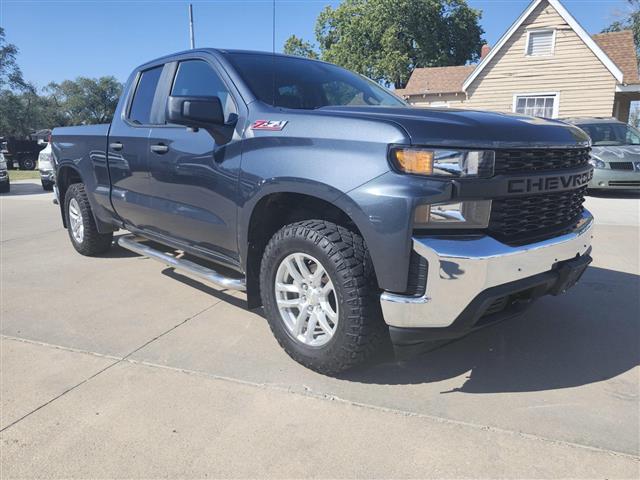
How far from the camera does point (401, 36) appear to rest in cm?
3578

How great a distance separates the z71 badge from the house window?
62.4 feet

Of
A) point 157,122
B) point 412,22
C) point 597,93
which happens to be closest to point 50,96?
point 412,22

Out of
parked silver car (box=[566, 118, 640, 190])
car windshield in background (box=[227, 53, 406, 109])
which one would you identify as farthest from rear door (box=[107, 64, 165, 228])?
parked silver car (box=[566, 118, 640, 190])

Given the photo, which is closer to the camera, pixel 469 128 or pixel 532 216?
pixel 469 128

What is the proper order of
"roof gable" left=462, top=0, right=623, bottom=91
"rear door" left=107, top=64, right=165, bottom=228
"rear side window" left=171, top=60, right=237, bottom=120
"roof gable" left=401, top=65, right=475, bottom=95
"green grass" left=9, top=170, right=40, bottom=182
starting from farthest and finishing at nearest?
"roof gable" left=401, top=65, right=475, bottom=95
"green grass" left=9, top=170, right=40, bottom=182
"roof gable" left=462, top=0, right=623, bottom=91
"rear door" left=107, top=64, right=165, bottom=228
"rear side window" left=171, top=60, right=237, bottom=120

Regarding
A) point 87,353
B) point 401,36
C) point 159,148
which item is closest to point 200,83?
point 159,148

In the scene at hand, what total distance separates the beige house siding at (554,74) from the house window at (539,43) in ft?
0.57

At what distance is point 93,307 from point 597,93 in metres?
19.2

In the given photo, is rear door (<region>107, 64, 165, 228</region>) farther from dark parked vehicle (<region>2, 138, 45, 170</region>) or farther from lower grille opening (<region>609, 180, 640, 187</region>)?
dark parked vehicle (<region>2, 138, 45, 170</region>)

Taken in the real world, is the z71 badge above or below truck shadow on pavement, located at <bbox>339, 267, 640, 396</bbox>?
above

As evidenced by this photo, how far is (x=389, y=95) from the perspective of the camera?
4.06 m

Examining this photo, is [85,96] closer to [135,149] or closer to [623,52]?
[623,52]

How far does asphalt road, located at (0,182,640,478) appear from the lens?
2188mm

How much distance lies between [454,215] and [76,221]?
4.82 meters
